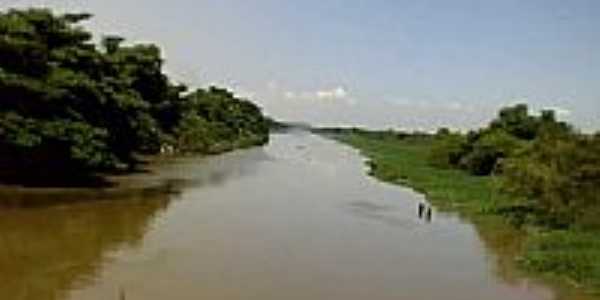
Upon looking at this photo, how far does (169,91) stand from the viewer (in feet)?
191

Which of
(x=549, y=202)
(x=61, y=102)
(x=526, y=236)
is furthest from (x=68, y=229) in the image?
(x=549, y=202)

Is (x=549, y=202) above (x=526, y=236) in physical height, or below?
above

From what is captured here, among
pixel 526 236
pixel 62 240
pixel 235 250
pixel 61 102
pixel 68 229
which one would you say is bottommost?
pixel 526 236

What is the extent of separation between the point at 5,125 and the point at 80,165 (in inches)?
255

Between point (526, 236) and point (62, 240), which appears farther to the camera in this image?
point (526, 236)

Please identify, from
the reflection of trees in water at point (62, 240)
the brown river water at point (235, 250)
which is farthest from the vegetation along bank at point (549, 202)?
the reflection of trees in water at point (62, 240)

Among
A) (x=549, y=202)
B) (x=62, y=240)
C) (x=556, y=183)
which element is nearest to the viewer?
(x=62, y=240)

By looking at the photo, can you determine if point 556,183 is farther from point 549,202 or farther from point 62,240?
point 62,240

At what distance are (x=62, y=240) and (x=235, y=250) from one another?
463 cm

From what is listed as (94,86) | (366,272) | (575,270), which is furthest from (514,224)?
(94,86)

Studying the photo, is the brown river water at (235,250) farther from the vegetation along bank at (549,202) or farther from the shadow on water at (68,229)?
the vegetation along bank at (549,202)

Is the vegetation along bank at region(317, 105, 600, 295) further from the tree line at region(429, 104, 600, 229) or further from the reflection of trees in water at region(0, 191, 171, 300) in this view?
the reflection of trees in water at region(0, 191, 171, 300)

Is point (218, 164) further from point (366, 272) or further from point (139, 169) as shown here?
point (366, 272)

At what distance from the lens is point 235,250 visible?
83.4 feet
